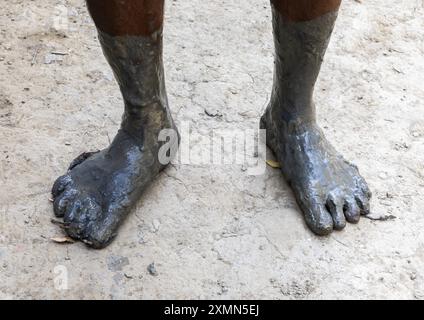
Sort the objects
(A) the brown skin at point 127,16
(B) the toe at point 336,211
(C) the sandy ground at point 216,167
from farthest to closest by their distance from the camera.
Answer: (B) the toe at point 336,211, (C) the sandy ground at point 216,167, (A) the brown skin at point 127,16

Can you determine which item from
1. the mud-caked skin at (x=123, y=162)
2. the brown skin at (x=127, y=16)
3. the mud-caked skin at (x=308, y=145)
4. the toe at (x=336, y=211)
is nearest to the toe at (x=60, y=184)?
the mud-caked skin at (x=123, y=162)

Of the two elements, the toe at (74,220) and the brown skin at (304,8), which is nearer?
the brown skin at (304,8)

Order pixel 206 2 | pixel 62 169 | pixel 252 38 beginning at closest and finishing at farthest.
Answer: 1. pixel 62 169
2. pixel 252 38
3. pixel 206 2

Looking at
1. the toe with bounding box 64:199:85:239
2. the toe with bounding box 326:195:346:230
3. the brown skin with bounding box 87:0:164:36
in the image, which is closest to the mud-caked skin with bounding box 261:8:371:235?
the toe with bounding box 326:195:346:230

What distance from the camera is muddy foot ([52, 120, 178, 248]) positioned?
1828mm

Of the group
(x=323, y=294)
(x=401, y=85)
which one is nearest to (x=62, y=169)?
(x=323, y=294)

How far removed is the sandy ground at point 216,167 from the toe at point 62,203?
0.10 feet

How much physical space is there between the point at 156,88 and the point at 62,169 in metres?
0.44

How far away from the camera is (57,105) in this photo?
2295 millimetres

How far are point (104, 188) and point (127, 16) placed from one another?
1.69ft

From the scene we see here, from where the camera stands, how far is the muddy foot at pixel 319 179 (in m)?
1.87

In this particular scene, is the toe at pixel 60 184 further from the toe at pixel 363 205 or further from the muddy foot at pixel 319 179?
the toe at pixel 363 205

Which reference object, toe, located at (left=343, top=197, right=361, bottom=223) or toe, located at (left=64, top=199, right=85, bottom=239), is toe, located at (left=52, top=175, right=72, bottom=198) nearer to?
toe, located at (left=64, top=199, right=85, bottom=239)

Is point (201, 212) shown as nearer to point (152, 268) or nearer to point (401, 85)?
point (152, 268)
